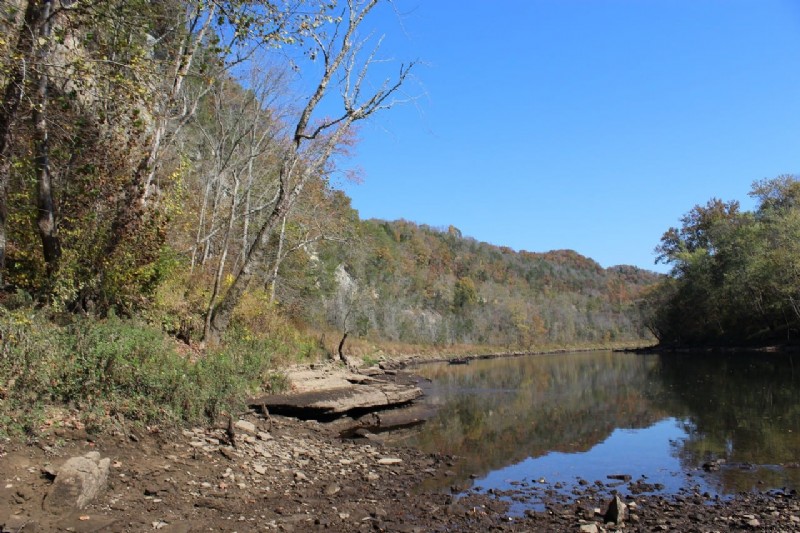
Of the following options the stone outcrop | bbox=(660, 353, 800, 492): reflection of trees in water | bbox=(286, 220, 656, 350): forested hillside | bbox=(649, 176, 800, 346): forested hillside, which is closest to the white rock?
the stone outcrop

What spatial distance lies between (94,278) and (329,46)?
7.83 metres

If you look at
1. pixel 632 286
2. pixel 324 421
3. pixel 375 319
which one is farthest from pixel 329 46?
pixel 632 286

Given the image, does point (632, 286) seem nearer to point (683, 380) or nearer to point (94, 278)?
point (683, 380)

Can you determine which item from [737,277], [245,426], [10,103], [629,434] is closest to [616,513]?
[245,426]

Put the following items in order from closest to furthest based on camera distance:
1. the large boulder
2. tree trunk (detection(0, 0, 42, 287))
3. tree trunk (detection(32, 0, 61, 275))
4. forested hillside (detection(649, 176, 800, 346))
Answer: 1. the large boulder
2. tree trunk (detection(0, 0, 42, 287))
3. tree trunk (detection(32, 0, 61, 275))
4. forested hillside (detection(649, 176, 800, 346))

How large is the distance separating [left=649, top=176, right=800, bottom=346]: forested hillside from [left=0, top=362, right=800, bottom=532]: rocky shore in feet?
139

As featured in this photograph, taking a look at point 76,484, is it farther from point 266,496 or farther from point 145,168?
point 145,168

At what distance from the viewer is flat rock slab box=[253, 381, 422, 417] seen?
1205 centimetres

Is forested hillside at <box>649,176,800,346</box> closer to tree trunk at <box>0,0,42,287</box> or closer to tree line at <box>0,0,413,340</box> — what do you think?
tree line at <box>0,0,413,340</box>

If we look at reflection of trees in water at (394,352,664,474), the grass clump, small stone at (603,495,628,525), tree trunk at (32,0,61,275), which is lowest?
reflection of trees in water at (394,352,664,474)

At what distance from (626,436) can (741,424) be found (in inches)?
121

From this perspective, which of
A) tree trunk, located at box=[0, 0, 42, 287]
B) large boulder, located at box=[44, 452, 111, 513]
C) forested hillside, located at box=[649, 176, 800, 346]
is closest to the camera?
large boulder, located at box=[44, 452, 111, 513]

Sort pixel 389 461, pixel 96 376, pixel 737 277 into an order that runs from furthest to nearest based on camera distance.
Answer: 1. pixel 737 277
2. pixel 389 461
3. pixel 96 376

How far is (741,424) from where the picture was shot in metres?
13.5
